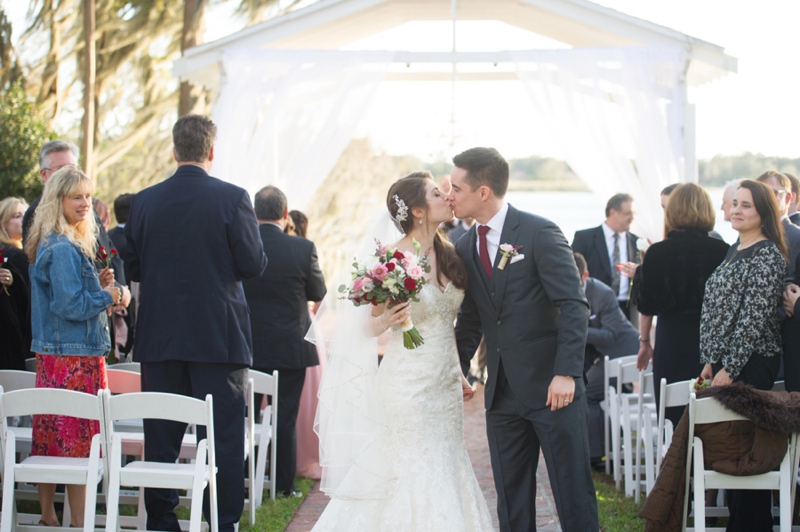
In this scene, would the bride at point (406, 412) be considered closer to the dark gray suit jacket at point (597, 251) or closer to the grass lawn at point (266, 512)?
the grass lawn at point (266, 512)

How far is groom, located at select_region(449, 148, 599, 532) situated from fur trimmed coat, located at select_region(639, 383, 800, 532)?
55 centimetres

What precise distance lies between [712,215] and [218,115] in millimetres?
5095

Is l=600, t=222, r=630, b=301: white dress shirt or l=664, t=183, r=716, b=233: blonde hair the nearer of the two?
l=664, t=183, r=716, b=233: blonde hair

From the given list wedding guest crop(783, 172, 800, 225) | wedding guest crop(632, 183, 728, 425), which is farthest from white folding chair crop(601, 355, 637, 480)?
wedding guest crop(783, 172, 800, 225)

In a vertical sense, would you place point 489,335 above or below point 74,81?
below

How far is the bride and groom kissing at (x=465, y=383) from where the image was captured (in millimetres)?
3676

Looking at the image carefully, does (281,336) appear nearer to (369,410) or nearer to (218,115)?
(369,410)

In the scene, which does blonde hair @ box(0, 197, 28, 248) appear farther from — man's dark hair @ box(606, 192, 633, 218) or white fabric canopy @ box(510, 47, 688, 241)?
man's dark hair @ box(606, 192, 633, 218)

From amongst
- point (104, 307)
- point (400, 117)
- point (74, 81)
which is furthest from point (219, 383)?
point (400, 117)

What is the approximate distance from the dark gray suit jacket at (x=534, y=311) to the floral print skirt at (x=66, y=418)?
88.3 inches

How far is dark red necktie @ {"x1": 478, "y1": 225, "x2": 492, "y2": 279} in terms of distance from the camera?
3848mm

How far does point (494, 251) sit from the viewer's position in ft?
12.6

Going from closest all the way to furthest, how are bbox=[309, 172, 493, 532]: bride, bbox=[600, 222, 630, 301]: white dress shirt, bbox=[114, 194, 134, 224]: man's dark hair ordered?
bbox=[309, 172, 493, 532]: bride
bbox=[114, 194, 134, 224]: man's dark hair
bbox=[600, 222, 630, 301]: white dress shirt

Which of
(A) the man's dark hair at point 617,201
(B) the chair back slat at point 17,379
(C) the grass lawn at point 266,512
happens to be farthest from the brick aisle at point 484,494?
(A) the man's dark hair at point 617,201
